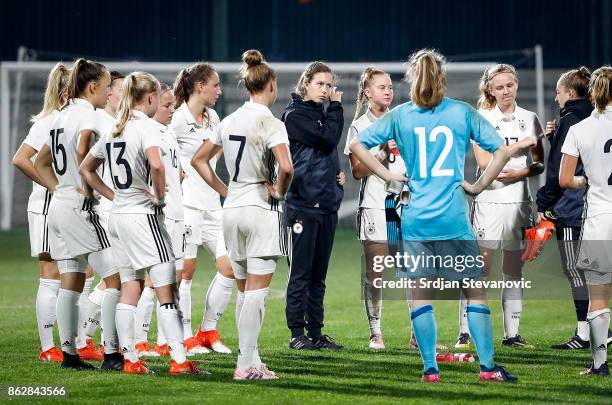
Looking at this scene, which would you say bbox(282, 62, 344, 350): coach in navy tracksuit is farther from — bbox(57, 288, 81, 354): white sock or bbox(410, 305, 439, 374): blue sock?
bbox(410, 305, 439, 374): blue sock

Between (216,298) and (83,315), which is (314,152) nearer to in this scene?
(216,298)

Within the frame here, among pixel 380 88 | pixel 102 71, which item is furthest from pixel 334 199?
pixel 102 71

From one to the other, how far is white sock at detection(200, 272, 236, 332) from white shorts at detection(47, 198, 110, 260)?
134cm

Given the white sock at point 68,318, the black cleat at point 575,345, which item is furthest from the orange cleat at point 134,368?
the black cleat at point 575,345

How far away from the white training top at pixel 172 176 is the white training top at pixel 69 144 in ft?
1.53

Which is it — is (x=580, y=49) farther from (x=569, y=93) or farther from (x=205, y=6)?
(x=569, y=93)


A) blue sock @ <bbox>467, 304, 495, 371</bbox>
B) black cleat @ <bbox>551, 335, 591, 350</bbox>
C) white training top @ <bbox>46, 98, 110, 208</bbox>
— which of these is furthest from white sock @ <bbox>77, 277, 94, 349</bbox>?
black cleat @ <bbox>551, 335, 591, 350</bbox>

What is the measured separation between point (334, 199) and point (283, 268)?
7093 mm

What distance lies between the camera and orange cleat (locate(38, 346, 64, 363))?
786cm

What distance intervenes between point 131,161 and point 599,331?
10.9 feet

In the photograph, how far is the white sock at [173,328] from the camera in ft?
22.6

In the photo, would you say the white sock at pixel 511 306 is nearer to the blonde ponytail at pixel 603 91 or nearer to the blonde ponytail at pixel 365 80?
the blonde ponytail at pixel 365 80

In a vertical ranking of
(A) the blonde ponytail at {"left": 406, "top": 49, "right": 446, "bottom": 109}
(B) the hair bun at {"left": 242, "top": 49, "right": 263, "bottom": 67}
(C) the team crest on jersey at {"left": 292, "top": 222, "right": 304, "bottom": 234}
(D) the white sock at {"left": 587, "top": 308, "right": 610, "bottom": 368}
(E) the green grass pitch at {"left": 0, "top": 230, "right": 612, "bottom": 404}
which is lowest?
(E) the green grass pitch at {"left": 0, "top": 230, "right": 612, "bottom": 404}

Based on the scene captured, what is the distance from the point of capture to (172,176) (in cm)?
743
